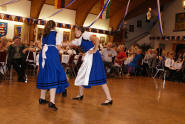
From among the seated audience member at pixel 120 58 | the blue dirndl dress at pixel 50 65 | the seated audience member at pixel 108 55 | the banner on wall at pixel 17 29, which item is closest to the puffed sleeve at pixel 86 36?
the blue dirndl dress at pixel 50 65

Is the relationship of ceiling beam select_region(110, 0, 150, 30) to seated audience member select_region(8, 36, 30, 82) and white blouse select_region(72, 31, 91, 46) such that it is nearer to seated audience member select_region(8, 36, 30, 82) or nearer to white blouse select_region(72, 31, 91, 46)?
seated audience member select_region(8, 36, 30, 82)

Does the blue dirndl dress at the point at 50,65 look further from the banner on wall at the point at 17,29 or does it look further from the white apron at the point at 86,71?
the banner on wall at the point at 17,29

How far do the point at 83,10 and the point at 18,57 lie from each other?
350 inches

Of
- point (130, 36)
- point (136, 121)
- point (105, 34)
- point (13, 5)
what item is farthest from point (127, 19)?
point (136, 121)

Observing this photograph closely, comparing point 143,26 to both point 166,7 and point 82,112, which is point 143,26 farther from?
point 82,112

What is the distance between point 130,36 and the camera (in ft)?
59.3

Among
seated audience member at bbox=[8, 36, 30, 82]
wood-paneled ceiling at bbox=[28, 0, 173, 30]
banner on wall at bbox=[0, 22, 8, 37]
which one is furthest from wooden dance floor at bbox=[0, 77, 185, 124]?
wood-paneled ceiling at bbox=[28, 0, 173, 30]

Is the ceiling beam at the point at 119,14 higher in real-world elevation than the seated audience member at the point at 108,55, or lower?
higher

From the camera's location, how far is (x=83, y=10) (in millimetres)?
13914

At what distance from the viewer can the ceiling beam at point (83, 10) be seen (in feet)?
44.3

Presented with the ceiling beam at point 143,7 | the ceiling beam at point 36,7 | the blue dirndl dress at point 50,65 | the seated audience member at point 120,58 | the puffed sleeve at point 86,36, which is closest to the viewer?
the blue dirndl dress at point 50,65

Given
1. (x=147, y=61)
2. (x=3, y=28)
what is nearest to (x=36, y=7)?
(x=3, y=28)

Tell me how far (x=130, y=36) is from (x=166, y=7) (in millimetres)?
3486

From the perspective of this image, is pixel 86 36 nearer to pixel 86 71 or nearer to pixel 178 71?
pixel 86 71
